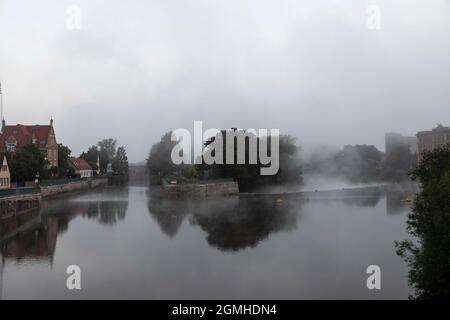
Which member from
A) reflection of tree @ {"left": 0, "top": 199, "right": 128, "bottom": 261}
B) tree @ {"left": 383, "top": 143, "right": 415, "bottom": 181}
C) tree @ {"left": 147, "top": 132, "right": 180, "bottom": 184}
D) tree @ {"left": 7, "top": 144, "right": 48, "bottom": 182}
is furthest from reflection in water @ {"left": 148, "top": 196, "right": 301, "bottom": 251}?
tree @ {"left": 383, "top": 143, "right": 415, "bottom": 181}

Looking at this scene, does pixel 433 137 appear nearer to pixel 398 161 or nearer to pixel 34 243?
pixel 398 161

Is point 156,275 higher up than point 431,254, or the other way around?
point 431,254

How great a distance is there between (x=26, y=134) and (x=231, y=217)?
41.1 metres

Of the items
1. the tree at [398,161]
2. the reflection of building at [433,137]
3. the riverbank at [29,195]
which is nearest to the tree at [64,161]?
the riverbank at [29,195]

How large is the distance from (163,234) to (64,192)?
32.1 meters

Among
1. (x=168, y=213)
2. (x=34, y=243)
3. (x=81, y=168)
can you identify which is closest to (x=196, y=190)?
(x=168, y=213)

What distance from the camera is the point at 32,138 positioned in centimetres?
6700

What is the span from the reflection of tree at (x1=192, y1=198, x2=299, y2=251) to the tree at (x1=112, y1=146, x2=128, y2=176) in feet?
231

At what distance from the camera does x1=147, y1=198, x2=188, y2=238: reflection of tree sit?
3422 centimetres

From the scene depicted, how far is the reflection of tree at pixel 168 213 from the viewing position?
3422 centimetres
